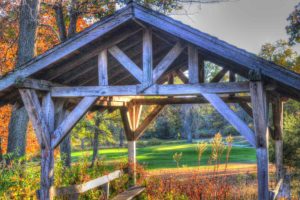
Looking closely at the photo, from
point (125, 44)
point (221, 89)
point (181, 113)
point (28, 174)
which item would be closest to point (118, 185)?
point (28, 174)

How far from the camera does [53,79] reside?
257 inches

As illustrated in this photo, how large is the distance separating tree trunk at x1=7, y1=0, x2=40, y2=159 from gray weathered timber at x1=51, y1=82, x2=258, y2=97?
371 cm

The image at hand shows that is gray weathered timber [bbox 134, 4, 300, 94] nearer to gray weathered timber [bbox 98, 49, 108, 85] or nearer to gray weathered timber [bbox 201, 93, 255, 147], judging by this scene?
gray weathered timber [bbox 201, 93, 255, 147]

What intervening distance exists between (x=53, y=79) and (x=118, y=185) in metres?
4.11

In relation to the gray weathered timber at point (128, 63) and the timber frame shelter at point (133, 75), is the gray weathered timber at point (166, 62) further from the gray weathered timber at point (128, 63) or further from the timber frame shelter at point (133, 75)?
the gray weathered timber at point (128, 63)

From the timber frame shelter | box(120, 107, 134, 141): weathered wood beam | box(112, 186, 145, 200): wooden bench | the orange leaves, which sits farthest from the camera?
the orange leaves

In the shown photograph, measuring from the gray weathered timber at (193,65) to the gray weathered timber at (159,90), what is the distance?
4.7 inches

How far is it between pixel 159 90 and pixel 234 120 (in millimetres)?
1387

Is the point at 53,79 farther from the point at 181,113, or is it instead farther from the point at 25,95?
the point at 181,113

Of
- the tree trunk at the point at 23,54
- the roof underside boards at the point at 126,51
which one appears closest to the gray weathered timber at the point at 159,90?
the roof underside boards at the point at 126,51

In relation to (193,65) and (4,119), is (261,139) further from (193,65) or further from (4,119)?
(4,119)

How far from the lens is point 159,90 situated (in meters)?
5.67

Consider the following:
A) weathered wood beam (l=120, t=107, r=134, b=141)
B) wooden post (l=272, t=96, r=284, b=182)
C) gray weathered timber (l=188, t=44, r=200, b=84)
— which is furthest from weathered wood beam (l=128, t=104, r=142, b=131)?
gray weathered timber (l=188, t=44, r=200, b=84)

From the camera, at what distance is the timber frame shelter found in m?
5.02
